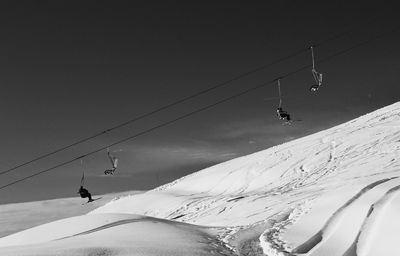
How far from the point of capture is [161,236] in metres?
11.7

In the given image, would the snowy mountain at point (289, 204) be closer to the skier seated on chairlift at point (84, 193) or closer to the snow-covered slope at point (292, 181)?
the snow-covered slope at point (292, 181)

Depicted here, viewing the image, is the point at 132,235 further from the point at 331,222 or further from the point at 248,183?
the point at 248,183

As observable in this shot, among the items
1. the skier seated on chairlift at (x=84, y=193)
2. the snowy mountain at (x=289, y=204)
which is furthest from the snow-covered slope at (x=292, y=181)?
the skier seated on chairlift at (x=84, y=193)

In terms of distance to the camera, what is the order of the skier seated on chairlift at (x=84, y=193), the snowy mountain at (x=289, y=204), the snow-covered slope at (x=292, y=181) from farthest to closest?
the skier seated on chairlift at (x=84, y=193)
the snow-covered slope at (x=292, y=181)
the snowy mountain at (x=289, y=204)

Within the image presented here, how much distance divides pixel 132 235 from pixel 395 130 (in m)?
25.3

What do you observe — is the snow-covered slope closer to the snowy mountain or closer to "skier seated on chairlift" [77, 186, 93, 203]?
the snowy mountain

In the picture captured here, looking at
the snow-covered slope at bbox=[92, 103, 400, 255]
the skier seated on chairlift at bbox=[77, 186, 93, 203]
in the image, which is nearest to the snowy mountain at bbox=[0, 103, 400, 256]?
the snow-covered slope at bbox=[92, 103, 400, 255]

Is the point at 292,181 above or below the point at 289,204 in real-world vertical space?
above

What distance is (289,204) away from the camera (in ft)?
64.5

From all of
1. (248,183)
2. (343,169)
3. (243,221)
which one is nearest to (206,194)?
(248,183)

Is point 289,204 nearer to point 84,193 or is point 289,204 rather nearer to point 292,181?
point 84,193

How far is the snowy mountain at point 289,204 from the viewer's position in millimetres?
11445

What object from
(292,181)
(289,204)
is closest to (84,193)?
(289,204)

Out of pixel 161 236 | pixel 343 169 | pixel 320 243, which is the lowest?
pixel 320 243
